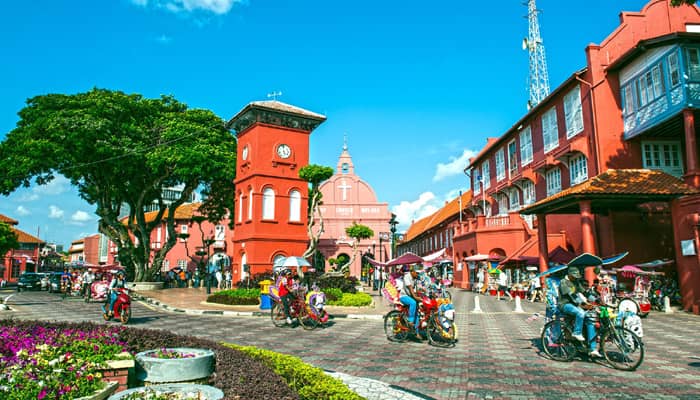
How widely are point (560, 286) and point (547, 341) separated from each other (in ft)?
3.73

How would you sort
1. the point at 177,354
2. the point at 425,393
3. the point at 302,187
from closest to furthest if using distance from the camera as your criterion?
1. the point at 177,354
2. the point at 425,393
3. the point at 302,187

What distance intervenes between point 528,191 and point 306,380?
87.7 ft

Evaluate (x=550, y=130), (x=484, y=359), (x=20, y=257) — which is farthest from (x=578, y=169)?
(x=20, y=257)

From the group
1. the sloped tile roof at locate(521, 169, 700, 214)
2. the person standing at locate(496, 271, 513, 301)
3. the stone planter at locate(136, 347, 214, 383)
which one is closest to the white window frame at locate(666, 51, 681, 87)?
the sloped tile roof at locate(521, 169, 700, 214)

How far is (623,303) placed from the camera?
10.3 metres

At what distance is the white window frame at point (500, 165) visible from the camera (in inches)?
1312

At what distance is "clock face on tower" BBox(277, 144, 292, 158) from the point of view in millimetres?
28433

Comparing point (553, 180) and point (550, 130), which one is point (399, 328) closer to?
point (553, 180)

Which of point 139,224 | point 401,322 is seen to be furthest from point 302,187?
point 401,322

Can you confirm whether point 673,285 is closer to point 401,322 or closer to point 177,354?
point 401,322

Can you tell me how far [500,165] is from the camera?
112 feet

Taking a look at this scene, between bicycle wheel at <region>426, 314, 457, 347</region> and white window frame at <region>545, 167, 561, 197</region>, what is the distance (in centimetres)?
1790

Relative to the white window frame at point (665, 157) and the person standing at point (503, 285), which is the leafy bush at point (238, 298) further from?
the white window frame at point (665, 157)

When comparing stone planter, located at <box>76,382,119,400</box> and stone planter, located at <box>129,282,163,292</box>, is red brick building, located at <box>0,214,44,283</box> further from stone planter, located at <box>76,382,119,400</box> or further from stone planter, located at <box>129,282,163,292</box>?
stone planter, located at <box>76,382,119,400</box>
